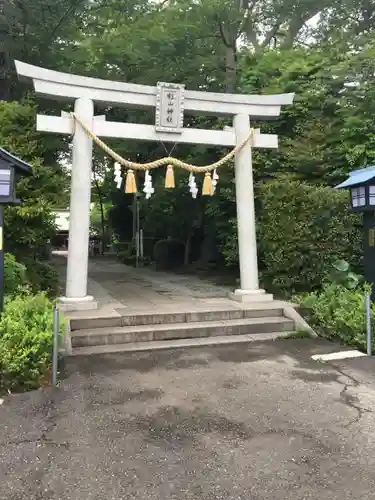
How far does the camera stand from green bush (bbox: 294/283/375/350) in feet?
22.0

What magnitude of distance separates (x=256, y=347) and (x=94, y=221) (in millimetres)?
37380

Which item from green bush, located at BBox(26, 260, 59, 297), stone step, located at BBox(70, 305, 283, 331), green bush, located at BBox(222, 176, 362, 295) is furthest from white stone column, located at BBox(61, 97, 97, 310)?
green bush, located at BBox(222, 176, 362, 295)

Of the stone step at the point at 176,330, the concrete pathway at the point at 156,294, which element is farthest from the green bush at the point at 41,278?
the stone step at the point at 176,330

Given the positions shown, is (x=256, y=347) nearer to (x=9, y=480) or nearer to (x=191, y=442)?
(x=191, y=442)

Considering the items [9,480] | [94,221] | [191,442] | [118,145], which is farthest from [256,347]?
[94,221]

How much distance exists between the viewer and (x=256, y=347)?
676 centimetres

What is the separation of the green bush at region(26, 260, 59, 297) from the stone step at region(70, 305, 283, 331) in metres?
2.55

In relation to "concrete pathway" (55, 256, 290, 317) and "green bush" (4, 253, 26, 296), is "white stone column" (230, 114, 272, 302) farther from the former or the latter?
"green bush" (4, 253, 26, 296)

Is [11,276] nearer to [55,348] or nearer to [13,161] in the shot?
[13,161]

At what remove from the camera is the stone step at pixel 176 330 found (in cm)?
680

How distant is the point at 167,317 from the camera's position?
7.66 m

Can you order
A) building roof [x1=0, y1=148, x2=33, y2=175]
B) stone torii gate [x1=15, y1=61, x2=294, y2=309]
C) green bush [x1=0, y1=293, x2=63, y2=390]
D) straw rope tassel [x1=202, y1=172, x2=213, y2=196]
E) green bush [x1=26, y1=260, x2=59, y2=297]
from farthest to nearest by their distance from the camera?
green bush [x1=26, y1=260, x2=59, y2=297] < straw rope tassel [x1=202, y1=172, x2=213, y2=196] < stone torii gate [x1=15, y1=61, x2=294, y2=309] < building roof [x1=0, y1=148, x2=33, y2=175] < green bush [x1=0, y1=293, x2=63, y2=390]

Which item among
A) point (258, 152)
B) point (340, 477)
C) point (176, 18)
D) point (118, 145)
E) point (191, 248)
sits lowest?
point (340, 477)

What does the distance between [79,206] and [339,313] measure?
5.20 metres
